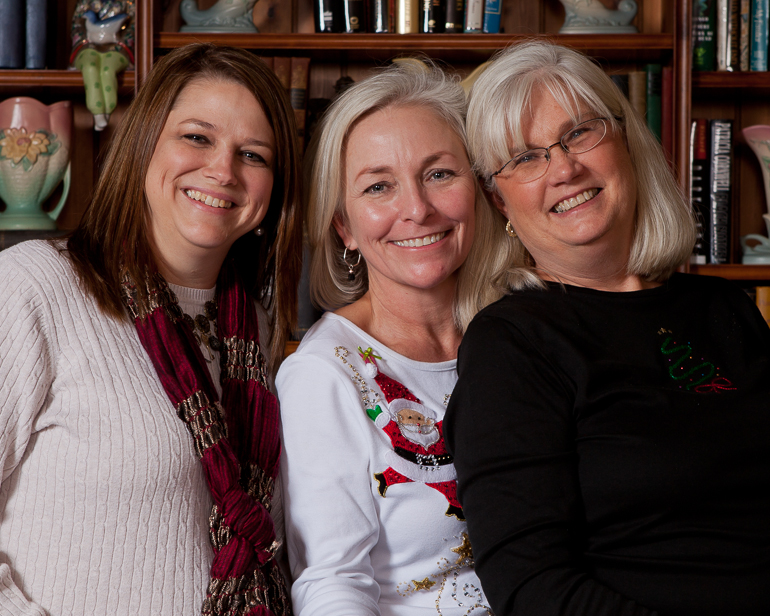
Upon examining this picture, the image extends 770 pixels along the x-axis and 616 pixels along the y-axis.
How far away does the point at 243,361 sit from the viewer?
144 centimetres

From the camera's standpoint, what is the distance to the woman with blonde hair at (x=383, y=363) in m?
1.21

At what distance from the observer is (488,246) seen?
1.43 meters

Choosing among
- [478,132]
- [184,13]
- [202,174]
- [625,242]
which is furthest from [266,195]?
[184,13]

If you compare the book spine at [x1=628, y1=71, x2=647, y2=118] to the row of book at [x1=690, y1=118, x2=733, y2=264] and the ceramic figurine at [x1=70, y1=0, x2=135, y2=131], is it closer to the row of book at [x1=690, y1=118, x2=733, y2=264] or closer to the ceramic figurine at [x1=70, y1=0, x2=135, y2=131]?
the row of book at [x1=690, y1=118, x2=733, y2=264]

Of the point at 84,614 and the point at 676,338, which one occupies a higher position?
the point at 676,338

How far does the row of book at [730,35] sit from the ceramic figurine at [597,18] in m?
0.21

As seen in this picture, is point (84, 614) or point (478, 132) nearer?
point (84, 614)

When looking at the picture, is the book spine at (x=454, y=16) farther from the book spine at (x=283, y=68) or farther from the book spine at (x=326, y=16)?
the book spine at (x=283, y=68)

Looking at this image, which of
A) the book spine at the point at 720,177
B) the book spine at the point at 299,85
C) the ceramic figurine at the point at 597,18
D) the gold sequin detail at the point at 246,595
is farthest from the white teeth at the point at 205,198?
the book spine at the point at 720,177

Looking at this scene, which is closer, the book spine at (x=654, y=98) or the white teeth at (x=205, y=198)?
the white teeth at (x=205, y=198)

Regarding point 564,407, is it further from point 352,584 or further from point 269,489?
point 269,489

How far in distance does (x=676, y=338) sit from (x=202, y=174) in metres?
0.90

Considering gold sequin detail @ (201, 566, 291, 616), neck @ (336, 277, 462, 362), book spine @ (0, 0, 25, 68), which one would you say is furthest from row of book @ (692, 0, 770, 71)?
book spine @ (0, 0, 25, 68)

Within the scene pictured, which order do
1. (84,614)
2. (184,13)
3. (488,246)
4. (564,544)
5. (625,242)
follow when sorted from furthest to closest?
(184,13)
(488,246)
(625,242)
(84,614)
(564,544)
